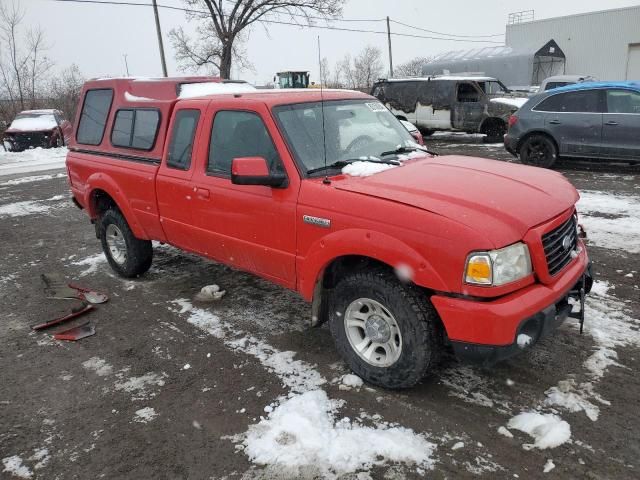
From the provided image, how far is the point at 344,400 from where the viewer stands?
3.17 metres

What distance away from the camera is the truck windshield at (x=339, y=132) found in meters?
3.60

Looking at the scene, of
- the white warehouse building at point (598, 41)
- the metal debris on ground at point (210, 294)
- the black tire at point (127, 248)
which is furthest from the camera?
the white warehouse building at point (598, 41)

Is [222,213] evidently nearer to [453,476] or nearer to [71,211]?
[453,476]

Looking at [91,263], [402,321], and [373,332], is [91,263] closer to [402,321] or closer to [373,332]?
[373,332]

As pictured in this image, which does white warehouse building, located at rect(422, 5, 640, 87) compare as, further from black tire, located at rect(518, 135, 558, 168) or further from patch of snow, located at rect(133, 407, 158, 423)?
patch of snow, located at rect(133, 407, 158, 423)

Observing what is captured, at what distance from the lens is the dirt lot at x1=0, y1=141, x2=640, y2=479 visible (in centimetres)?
266

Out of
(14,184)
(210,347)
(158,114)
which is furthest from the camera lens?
(14,184)

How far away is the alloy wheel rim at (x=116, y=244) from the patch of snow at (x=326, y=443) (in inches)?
126

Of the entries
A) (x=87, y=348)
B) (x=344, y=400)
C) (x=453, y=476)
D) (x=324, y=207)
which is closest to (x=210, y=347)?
(x=87, y=348)

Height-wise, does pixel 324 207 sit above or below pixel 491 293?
above

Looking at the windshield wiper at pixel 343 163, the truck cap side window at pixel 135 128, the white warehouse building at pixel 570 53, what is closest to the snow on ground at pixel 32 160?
the truck cap side window at pixel 135 128

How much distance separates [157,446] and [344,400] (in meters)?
1.14

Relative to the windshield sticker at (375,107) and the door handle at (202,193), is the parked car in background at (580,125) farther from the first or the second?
the door handle at (202,193)

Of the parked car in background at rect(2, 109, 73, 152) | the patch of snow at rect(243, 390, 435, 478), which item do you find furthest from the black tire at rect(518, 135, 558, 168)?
Result: the parked car in background at rect(2, 109, 73, 152)
